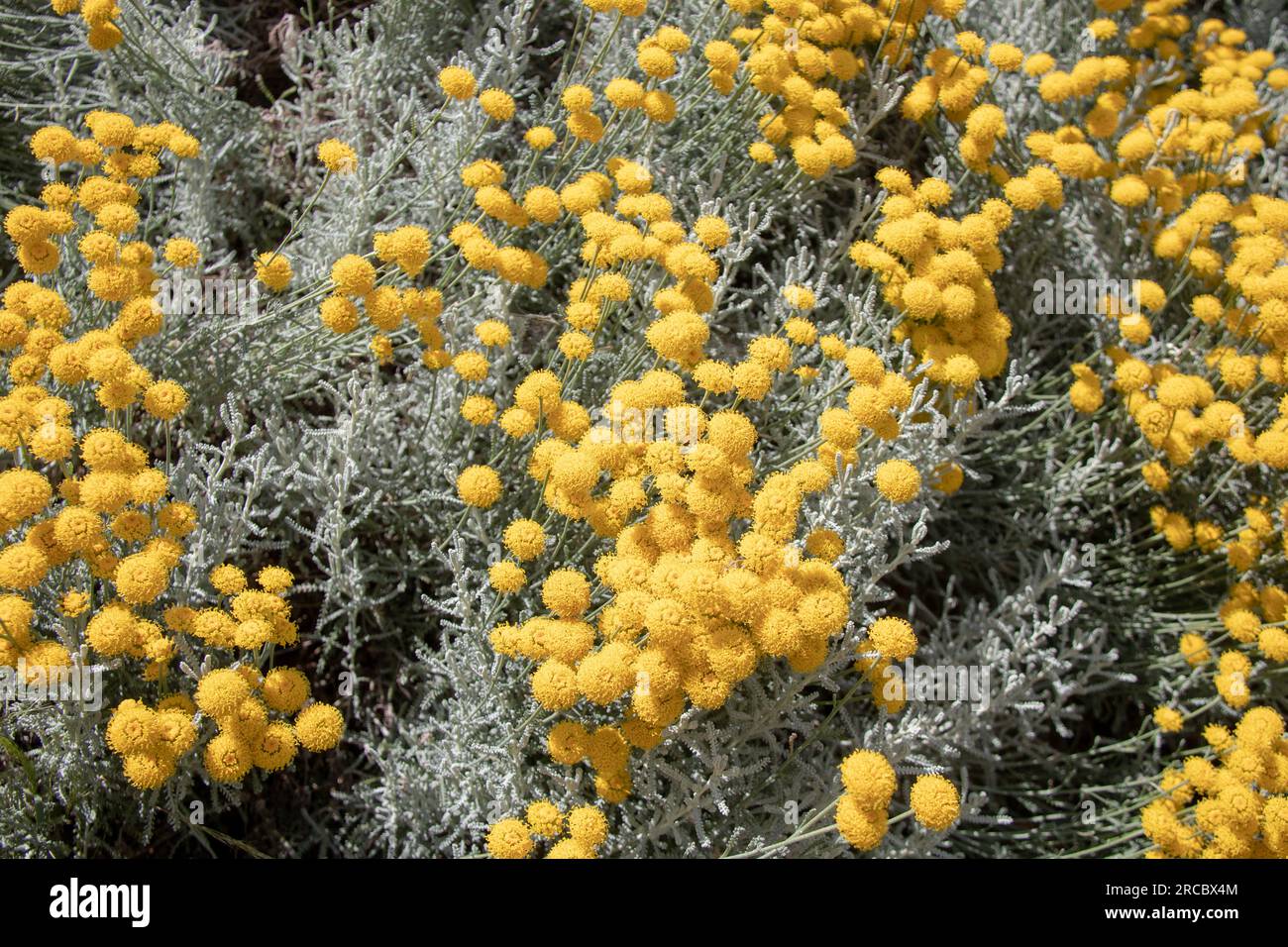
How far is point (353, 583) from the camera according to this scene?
8.27ft

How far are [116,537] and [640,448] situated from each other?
1113mm

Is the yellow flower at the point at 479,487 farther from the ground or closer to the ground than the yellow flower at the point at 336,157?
closer to the ground

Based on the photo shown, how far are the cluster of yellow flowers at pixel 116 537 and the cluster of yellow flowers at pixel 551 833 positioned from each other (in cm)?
41

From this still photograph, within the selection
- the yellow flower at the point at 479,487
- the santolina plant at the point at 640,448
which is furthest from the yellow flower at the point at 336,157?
the yellow flower at the point at 479,487

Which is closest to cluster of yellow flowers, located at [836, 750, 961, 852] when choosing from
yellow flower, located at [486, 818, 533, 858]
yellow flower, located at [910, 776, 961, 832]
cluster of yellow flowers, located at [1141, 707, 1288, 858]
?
yellow flower, located at [910, 776, 961, 832]

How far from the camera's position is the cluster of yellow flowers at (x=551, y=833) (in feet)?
6.55

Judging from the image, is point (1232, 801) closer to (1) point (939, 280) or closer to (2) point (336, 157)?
(1) point (939, 280)

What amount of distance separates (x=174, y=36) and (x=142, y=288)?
4.53 feet

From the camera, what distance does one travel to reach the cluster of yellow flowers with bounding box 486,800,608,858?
6.55 feet

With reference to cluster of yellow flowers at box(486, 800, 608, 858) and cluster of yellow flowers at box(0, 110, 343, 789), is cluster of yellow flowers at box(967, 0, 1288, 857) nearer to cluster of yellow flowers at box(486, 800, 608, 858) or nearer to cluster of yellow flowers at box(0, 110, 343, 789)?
cluster of yellow flowers at box(486, 800, 608, 858)

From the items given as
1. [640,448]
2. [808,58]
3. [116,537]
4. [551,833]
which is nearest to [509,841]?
[551,833]

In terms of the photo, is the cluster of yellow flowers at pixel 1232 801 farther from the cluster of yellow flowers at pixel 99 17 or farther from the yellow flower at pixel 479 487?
the cluster of yellow flowers at pixel 99 17

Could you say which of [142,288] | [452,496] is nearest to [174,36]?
[142,288]
